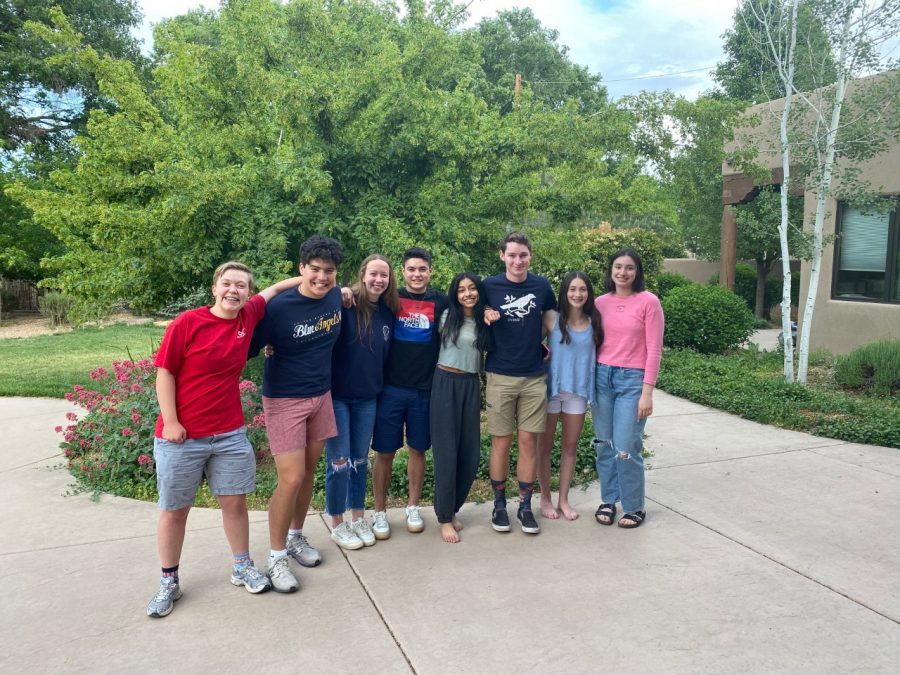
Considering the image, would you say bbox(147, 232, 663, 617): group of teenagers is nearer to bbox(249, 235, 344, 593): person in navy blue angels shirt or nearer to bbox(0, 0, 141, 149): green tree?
bbox(249, 235, 344, 593): person in navy blue angels shirt

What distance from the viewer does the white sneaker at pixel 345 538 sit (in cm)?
367

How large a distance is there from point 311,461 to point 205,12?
96.1ft

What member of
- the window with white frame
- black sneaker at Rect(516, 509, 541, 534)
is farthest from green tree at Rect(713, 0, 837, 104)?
black sneaker at Rect(516, 509, 541, 534)

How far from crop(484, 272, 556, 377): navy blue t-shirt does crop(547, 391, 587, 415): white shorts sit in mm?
246

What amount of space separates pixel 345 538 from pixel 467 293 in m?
1.50

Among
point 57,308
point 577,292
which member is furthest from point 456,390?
point 57,308

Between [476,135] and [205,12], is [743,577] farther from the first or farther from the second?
[205,12]

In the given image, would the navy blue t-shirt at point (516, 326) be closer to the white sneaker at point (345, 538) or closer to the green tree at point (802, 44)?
the white sneaker at point (345, 538)

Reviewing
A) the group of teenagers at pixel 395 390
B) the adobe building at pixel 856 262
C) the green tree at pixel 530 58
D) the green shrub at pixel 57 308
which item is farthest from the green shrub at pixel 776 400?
the green tree at pixel 530 58

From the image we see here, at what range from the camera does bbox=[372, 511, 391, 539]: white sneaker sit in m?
3.80

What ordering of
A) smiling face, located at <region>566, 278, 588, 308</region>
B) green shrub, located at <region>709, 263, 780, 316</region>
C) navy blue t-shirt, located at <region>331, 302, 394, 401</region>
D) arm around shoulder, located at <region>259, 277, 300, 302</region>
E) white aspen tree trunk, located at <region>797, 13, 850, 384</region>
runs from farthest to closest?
green shrub, located at <region>709, 263, 780, 316</region> → white aspen tree trunk, located at <region>797, 13, 850, 384</region> → smiling face, located at <region>566, 278, 588, 308</region> → navy blue t-shirt, located at <region>331, 302, 394, 401</region> → arm around shoulder, located at <region>259, 277, 300, 302</region>

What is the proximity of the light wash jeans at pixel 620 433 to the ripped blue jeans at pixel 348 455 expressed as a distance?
1.38 meters

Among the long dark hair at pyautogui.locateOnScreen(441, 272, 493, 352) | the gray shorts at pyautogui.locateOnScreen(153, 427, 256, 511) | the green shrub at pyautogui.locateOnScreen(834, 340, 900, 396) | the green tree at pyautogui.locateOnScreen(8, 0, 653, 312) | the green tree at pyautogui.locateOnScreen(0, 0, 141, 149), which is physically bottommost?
the green shrub at pyautogui.locateOnScreen(834, 340, 900, 396)

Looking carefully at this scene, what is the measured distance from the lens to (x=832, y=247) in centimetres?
973
